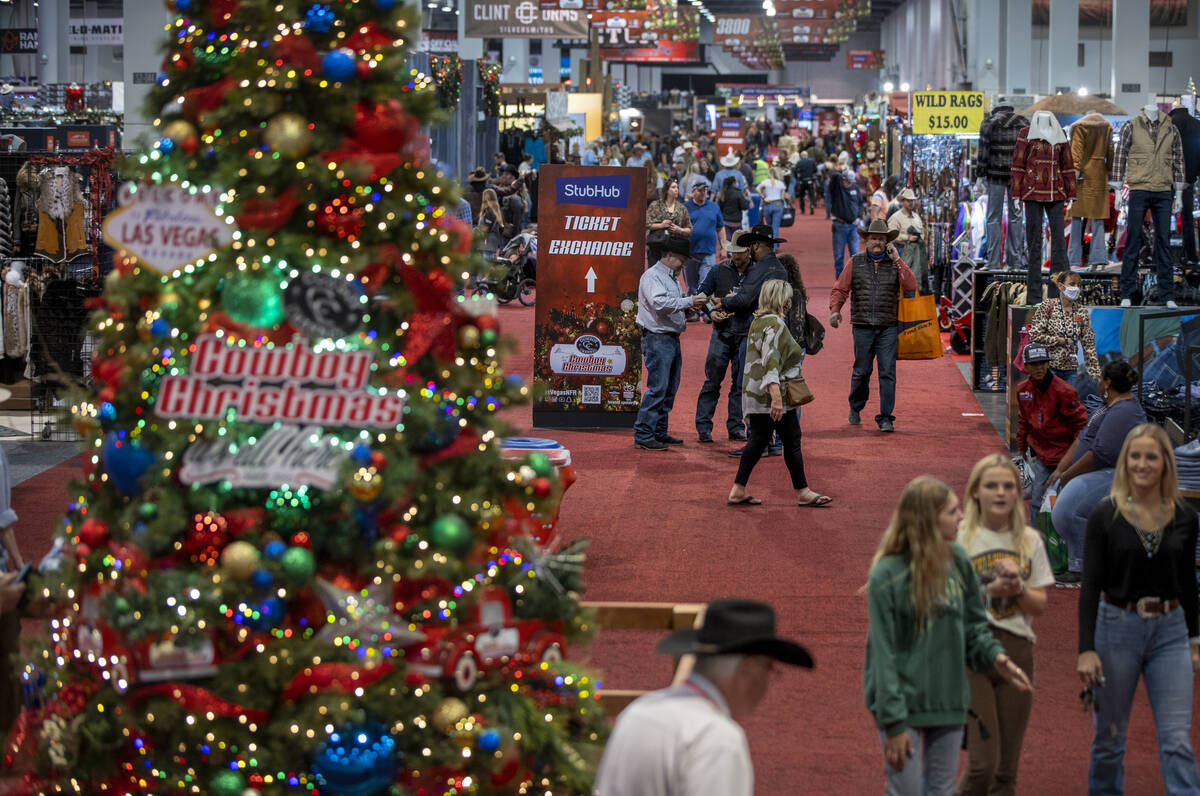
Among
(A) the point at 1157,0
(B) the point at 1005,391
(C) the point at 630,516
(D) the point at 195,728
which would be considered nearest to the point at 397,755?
(D) the point at 195,728

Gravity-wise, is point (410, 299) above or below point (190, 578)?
above

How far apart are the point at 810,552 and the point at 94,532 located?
6307mm

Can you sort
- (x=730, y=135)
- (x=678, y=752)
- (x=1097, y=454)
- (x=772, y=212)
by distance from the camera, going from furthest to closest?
(x=730, y=135) → (x=772, y=212) → (x=1097, y=454) → (x=678, y=752)

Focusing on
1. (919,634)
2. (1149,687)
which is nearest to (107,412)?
(919,634)

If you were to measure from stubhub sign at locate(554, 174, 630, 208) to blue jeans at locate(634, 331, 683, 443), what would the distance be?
135cm

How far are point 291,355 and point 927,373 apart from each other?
14375mm

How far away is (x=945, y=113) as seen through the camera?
24.7 meters

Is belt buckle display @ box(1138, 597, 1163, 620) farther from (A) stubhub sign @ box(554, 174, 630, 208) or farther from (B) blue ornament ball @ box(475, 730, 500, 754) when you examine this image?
(A) stubhub sign @ box(554, 174, 630, 208)

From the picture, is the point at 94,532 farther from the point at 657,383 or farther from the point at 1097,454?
the point at 657,383

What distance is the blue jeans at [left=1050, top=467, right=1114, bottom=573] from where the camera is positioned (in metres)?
8.75

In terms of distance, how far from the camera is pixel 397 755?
185 inches

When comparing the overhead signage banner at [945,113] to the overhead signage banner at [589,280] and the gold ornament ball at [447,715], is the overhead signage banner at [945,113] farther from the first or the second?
the gold ornament ball at [447,715]

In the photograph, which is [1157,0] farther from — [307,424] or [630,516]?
[307,424]

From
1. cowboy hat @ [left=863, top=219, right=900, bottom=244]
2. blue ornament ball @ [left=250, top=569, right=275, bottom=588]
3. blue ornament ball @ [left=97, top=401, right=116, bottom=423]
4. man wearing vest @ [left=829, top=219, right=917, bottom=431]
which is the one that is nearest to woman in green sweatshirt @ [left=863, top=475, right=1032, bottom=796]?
blue ornament ball @ [left=250, top=569, right=275, bottom=588]
